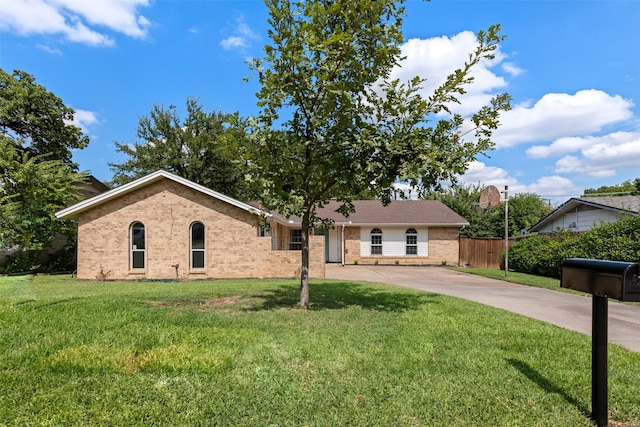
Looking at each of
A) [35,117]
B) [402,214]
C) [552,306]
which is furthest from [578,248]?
[35,117]

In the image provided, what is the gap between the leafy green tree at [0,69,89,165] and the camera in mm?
23266

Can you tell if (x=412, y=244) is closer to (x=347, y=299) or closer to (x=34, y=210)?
(x=347, y=299)

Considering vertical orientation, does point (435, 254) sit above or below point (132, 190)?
below

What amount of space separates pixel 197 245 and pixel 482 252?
16089 millimetres

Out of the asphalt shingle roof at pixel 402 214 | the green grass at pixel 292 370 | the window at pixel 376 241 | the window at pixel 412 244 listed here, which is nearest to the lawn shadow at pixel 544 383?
the green grass at pixel 292 370

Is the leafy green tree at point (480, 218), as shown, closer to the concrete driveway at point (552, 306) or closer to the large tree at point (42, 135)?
the concrete driveway at point (552, 306)

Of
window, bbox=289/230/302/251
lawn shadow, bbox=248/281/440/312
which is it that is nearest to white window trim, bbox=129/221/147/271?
lawn shadow, bbox=248/281/440/312

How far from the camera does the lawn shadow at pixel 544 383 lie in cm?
350

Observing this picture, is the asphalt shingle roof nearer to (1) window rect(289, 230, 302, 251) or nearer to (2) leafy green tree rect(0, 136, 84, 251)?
(1) window rect(289, 230, 302, 251)

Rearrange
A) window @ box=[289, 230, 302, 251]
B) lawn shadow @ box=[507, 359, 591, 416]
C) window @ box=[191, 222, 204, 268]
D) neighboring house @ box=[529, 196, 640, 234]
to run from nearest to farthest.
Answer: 1. lawn shadow @ box=[507, 359, 591, 416]
2. window @ box=[191, 222, 204, 268]
3. neighboring house @ box=[529, 196, 640, 234]
4. window @ box=[289, 230, 302, 251]

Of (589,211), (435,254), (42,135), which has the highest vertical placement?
(42,135)

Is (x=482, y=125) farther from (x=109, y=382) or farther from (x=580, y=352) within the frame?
(x=109, y=382)

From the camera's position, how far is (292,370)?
420cm

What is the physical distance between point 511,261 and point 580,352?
16.6 m
